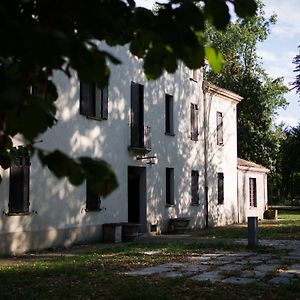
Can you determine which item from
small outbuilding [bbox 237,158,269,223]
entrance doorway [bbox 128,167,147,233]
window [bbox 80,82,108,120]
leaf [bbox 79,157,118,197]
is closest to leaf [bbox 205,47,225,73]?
leaf [bbox 79,157,118,197]

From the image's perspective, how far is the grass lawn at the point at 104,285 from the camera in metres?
7.70

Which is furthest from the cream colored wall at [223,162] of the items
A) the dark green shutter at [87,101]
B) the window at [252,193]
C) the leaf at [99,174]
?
the leaf at [99,174]

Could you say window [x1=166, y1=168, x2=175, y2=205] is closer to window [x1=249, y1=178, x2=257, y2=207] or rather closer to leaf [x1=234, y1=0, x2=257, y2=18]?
window [x1=249, y1=178, x2=257, y2=207]

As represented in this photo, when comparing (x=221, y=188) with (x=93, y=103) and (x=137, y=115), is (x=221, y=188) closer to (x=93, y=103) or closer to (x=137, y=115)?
(x=137, y=115)

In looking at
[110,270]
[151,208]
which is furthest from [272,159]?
[110,270]

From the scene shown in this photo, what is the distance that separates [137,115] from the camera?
65.3 ft

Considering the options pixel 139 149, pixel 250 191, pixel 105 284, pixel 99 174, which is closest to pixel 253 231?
pixel 139 149

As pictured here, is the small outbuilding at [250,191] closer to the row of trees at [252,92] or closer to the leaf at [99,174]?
the row of trees at [252,92]

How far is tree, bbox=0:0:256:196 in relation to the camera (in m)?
2.14

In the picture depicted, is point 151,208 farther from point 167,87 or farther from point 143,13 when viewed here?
point 143,13

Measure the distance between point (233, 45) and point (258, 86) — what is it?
16.0 feet

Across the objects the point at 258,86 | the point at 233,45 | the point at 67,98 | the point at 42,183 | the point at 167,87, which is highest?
the point at 233,45

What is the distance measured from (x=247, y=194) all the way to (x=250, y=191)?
84cm

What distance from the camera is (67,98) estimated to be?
52.4 ft
